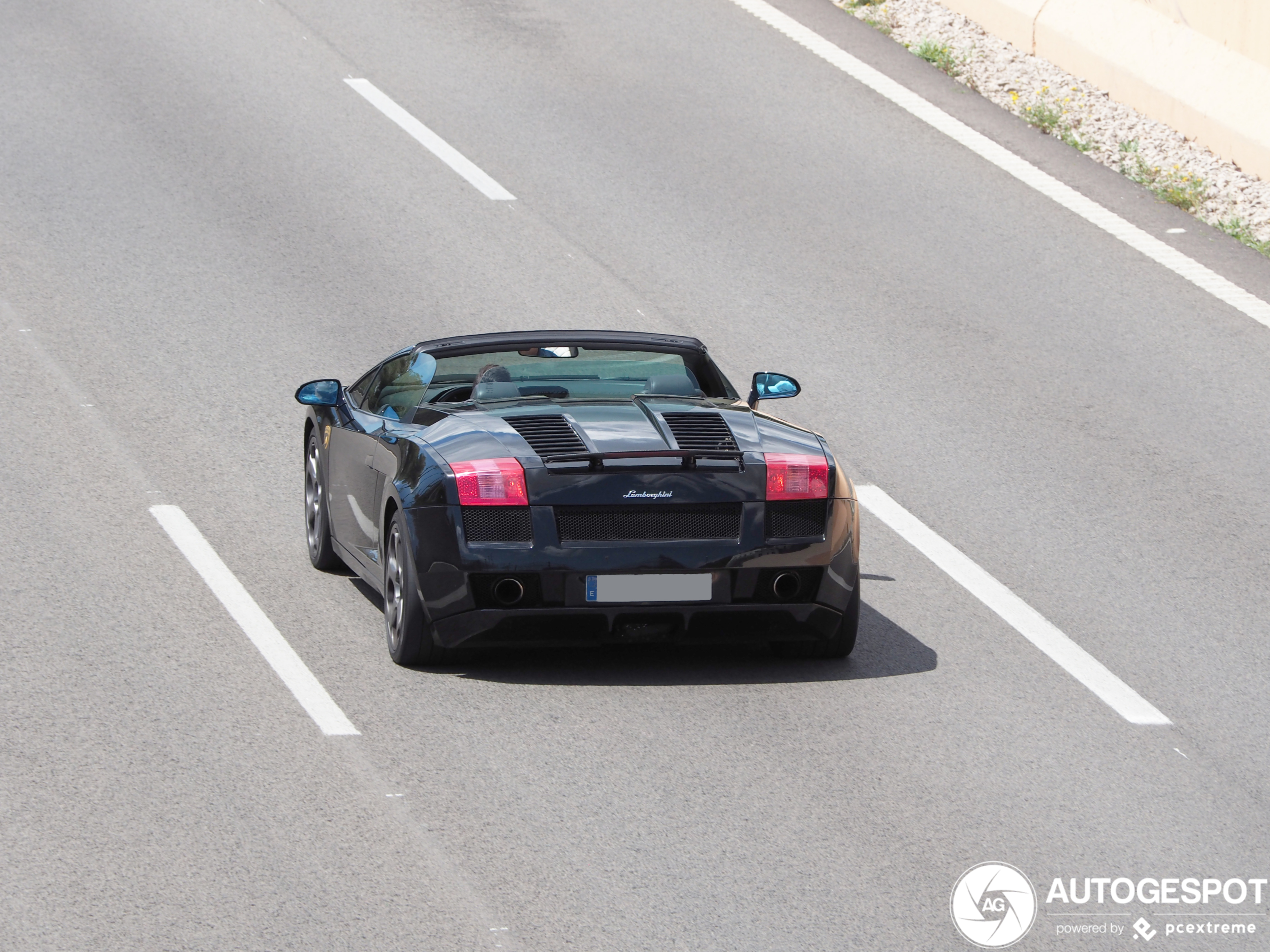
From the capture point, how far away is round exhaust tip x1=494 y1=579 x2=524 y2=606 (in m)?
7.61

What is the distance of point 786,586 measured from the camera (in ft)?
25.6

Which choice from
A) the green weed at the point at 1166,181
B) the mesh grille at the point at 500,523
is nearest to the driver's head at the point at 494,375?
the mesh grille at the point at 500,523

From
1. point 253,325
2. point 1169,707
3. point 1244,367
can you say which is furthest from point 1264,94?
point 1169,707

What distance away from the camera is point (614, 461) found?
7621 mm

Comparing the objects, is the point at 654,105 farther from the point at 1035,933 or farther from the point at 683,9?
the point at 1035,933

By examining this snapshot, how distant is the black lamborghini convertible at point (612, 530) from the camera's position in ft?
24.9

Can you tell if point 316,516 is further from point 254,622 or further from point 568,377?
point 568,377

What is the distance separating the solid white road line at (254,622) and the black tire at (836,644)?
1793 millimetres

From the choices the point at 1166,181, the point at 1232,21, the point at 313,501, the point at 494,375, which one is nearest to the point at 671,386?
the point at 494,375

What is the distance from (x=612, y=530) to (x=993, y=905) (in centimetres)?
226

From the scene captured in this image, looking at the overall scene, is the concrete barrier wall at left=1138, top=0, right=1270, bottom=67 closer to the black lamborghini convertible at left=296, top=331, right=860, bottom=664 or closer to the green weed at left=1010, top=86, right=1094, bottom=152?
the green weed at left=1010, top=86, right=1094, bottom=152

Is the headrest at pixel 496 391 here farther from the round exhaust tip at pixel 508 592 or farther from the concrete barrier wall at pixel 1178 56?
the concrete barrier wall at pixel 1178 56

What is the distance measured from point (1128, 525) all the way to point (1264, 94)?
263 inches

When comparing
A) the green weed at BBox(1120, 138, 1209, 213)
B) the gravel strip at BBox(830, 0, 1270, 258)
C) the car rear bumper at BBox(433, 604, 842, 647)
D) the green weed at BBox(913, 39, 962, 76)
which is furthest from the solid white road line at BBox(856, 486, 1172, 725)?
the green weed at BBox(913, 39, 962, 76)
